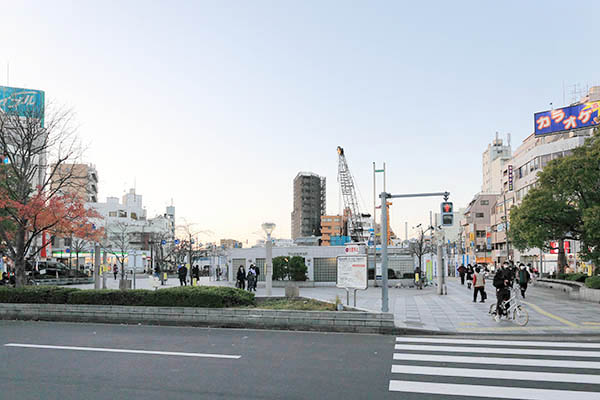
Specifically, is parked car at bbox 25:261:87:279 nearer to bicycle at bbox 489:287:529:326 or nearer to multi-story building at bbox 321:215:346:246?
bicycle at bbox 489:287:529:326

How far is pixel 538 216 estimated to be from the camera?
2706 centimetres

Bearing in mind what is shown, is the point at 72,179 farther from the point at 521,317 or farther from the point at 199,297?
the point at 521,317

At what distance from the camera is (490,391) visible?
24.2ft

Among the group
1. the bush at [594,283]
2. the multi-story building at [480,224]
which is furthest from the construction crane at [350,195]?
the bush at [594,283]

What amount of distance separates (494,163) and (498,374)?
101m

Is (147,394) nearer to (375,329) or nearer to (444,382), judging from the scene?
(444,382)

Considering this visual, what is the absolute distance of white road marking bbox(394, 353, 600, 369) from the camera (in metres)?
9.21

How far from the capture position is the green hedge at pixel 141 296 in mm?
15133

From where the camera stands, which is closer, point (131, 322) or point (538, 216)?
point (131, 322)

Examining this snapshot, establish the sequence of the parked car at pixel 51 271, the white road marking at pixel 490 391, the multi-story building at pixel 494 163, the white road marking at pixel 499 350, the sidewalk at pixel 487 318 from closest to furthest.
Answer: the white road marking at pixel 490 391, the white road marking at pixel 499 350, the sidewalk at pixel 487 318, the parked car at pixel 51 271, the multi-story building at pixel 494 163

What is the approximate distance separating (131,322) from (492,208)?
268 ft

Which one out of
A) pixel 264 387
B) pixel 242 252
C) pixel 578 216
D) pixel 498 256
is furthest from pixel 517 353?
pixel 498 256

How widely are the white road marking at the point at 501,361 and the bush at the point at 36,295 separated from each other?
1187 centimetres

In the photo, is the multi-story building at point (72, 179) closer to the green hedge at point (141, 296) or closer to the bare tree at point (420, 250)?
the green hedge at point (141, 296)
